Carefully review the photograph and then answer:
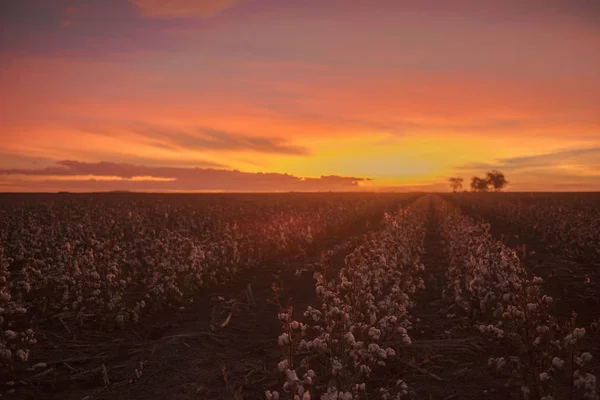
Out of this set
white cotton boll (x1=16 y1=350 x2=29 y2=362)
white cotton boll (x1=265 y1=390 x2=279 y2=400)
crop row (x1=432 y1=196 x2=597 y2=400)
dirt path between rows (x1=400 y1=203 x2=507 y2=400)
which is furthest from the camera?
white cotton boll (x1=16 y1=350 x2=29 y2=362)

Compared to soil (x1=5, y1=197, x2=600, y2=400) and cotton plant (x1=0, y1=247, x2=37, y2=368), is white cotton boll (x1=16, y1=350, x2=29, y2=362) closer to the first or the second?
cotton plant (x1=0, y1=247, x2=37, y2=368)

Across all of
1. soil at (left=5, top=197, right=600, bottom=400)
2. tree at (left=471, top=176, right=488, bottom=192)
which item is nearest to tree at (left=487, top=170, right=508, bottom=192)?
tree at (left=471, top=176, right=488, bottom=192)

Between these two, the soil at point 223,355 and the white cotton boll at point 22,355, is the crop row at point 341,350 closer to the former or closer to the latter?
the soil at point 223,355

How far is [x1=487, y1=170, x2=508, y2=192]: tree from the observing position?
587 ft

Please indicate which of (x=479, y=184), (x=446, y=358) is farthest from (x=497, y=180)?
(x=446, y=358)

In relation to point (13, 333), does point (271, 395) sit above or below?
A: above

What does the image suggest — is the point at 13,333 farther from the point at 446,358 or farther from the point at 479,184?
the point at 479,184

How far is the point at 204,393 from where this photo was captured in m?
6.74

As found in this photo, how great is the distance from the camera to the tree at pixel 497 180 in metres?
179

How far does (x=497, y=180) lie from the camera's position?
180 meters

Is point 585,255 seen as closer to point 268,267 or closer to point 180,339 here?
point 268,267

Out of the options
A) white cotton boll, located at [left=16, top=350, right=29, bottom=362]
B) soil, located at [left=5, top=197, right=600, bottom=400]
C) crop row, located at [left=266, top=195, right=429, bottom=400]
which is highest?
crop row, located at [left=266, top=195, right=429, bottom=400]

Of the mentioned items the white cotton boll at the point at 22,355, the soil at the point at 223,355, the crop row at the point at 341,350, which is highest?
the crop row at the point at 341,350

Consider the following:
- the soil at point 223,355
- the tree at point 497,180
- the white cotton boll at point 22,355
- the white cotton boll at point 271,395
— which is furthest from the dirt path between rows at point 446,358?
the tree at point 497,180
